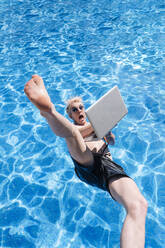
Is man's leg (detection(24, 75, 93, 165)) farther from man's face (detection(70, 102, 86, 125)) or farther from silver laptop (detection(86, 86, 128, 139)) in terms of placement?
man's face (detection(70, 102, 86, 125))

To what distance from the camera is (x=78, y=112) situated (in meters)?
3.54

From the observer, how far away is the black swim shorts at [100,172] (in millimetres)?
2770

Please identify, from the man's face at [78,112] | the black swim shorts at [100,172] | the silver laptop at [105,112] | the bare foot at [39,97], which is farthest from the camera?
the man's face at [78,112]

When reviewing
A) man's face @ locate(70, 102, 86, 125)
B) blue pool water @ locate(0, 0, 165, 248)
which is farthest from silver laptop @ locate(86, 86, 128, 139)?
blue pool water @ locate(0, 0, 165, 248)

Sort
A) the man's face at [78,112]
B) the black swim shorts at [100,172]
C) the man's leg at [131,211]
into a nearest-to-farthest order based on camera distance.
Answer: the man's leg at [131,211] → the black swim shorts at [100,172] → the man's face at [78,112]

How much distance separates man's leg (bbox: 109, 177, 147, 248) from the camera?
1971mm

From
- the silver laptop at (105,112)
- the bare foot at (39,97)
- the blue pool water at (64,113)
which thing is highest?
the bare foot at (39,97)

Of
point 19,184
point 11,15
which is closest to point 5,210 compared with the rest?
point 19,184

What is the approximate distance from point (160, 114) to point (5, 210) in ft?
11.5

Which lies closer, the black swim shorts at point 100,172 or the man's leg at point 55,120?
the man's leg at point 55,120

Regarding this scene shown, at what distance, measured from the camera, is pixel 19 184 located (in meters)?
4.18

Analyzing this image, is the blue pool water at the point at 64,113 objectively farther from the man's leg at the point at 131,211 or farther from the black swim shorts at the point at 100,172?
the man's leg at the point at 131,211

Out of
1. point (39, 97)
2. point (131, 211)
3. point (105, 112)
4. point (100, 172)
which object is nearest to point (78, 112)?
point (105, 112)

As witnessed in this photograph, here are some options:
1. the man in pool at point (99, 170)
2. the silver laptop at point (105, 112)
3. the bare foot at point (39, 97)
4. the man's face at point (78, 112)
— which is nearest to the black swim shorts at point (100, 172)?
the man in pool at point (99, 170)
